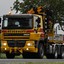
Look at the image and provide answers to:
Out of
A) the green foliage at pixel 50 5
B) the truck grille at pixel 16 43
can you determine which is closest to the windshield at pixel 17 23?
the truck grille at pixel 16 43

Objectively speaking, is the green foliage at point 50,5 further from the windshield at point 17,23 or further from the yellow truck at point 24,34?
the windshield at point 17,23

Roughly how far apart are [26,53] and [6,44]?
163 cm

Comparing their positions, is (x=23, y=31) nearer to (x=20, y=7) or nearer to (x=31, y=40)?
(x=31, y=40)

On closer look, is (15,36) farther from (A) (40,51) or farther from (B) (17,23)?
(A) (40,51)

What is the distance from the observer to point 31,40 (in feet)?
108

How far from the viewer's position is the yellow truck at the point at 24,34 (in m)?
32.6

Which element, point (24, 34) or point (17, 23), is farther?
point (24, 34)

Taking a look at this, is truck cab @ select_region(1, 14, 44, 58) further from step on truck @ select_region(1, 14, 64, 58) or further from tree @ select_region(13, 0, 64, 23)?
tree @ select_region(13, 0, 64, 23)

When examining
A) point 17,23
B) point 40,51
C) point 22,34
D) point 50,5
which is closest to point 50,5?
point 50,5

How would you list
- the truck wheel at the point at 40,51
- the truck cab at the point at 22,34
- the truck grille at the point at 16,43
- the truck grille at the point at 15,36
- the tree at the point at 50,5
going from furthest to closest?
the tree at the point at 50,5
the truck wheel at the point at 40,51
the truck grille at the point at 16,43
the truck grille at the point at 15,36
the truck cab at the point at 22,34

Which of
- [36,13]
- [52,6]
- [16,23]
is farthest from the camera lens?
[52,6]

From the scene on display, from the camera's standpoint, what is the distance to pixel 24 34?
33.0m

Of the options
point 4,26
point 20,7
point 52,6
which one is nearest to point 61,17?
point 52,6

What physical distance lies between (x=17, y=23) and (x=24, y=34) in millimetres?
992
